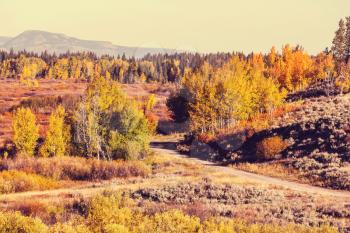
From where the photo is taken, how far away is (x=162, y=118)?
293 ft

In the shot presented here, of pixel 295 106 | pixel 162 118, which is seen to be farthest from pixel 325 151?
pixel 162 118

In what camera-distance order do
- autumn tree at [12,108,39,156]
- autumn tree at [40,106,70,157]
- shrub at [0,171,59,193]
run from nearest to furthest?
shrub at [0,171,59,193] < autumn tree at [40,106,70,157] < autumn tree at [12,108,39,156]

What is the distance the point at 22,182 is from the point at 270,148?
26681mm

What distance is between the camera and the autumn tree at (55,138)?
48.3 meters

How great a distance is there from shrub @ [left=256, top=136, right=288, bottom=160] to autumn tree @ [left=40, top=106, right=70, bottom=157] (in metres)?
22.3

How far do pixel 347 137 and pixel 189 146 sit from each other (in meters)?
23.3

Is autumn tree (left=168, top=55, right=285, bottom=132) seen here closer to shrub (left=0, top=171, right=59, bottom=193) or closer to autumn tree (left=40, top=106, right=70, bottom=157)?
autumn tree (left=40, top=106, right=70, bottom=157)

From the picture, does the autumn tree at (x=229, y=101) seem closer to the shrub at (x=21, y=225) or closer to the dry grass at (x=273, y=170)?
the dry grass at (x=273, y=170)

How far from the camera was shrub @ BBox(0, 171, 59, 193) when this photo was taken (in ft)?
114

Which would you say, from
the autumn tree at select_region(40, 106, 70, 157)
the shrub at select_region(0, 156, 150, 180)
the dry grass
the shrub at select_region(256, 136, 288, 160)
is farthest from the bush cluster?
the autumn tree at select_region(40, 106, 70, 157)

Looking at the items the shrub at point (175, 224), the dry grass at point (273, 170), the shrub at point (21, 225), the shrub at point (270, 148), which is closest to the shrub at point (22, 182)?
the dry grass at point (273, 170)

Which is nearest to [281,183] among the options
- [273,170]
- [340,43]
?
[273,170]

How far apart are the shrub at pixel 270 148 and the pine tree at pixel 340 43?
194 feet

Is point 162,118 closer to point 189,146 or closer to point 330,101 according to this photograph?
point 189,146
